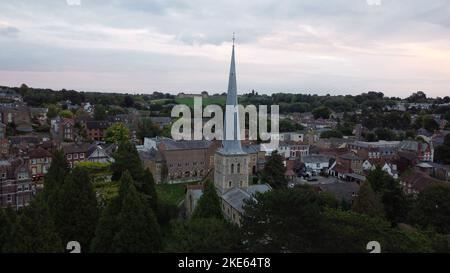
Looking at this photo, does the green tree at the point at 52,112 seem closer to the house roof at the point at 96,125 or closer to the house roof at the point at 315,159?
the house roof at the point at 96,125

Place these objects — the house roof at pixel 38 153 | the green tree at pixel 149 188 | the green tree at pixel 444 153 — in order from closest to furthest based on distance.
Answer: the green tree at pixel 149 188
the house roof at pixel 38 153
the green tree at pixel 444 153

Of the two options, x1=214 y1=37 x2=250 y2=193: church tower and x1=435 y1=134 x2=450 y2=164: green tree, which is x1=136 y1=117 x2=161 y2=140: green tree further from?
x1=435 y1=134 x2=450 y2=164: green tree

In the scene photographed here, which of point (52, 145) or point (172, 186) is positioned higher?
point (52, 145)

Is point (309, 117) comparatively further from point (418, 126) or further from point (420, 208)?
point (420, 208)

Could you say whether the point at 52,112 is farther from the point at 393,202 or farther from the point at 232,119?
the point at 393,202

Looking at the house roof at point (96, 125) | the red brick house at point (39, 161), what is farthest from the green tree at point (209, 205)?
the house roof at point (96, 125)
